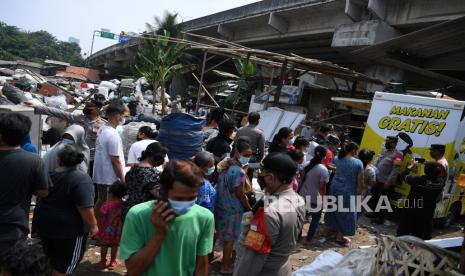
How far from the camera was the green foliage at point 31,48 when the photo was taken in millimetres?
84488

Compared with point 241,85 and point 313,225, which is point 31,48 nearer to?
point 241,85

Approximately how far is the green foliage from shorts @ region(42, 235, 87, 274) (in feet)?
248

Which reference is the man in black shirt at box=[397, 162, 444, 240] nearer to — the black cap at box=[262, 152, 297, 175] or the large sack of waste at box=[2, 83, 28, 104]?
the black cap at box=[262, 152, 297, 175]

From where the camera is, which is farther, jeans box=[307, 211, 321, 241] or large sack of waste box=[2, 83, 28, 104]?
large sack of waste box=[2, 83, 28, 104]

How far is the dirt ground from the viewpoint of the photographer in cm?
454

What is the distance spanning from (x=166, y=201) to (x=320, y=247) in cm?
459

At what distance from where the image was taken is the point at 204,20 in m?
Answer: 23.0

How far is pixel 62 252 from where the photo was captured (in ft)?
10.5

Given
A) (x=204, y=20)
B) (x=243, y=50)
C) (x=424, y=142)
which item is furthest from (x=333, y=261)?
(x=204, y=20)

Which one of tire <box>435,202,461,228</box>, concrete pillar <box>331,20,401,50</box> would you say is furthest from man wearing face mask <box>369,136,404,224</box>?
concrete pillar <box>331,20,401,50</box>

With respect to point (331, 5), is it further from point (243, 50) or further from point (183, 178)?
point (183, 178)

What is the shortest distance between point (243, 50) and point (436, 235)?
562 centimetres

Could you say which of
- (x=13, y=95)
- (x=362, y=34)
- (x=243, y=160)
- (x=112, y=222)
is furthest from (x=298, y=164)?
(x=362, y=34)

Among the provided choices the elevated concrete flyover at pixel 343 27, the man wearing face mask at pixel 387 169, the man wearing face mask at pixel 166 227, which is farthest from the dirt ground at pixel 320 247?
the elevated concrete flyover at pixel 343 27
